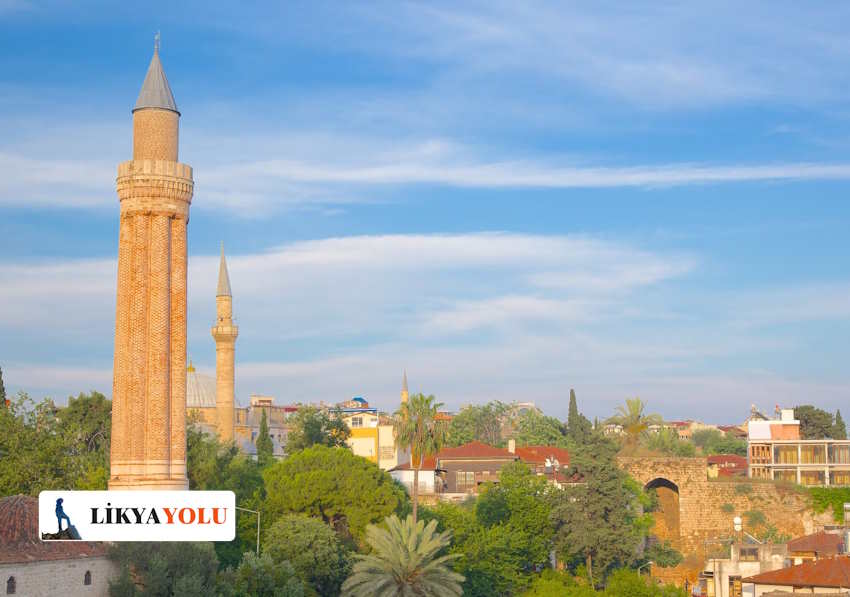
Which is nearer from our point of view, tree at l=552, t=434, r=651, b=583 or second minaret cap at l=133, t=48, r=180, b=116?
second minaret cap at l=133, t=48, r=180, b=116

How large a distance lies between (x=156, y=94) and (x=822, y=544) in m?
39.4

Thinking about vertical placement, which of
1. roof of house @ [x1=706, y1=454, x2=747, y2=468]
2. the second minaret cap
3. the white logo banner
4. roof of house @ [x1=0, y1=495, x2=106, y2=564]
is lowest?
roof of house @ [x1=0, y1=495, x2=106, y2=564]

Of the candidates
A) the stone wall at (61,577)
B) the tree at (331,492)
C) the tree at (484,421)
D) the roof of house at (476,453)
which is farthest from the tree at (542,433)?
the stone wall at (61,577)

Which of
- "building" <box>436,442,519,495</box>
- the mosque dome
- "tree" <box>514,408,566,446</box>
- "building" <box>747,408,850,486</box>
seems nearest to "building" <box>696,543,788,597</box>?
"building" <box>747,408,850,486</box>

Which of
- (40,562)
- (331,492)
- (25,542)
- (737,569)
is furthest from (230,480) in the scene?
(40,562)

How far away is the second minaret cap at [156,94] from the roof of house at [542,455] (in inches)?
2288

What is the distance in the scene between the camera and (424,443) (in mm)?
77062

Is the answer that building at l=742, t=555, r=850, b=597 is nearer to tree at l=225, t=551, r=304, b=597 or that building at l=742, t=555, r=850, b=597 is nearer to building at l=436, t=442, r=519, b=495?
tree at l=225, t=551, r=304, b=597

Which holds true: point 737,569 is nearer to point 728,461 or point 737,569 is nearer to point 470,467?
point 470,467

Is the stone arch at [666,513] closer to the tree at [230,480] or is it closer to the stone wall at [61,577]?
the tree at [230,480]

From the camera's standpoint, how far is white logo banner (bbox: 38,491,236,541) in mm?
21312

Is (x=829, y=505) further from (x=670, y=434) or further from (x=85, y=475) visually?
(x=85, y=475)

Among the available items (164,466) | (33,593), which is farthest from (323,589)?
(33,593)

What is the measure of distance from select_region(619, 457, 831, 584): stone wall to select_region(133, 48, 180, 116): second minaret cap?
48.4 metres
